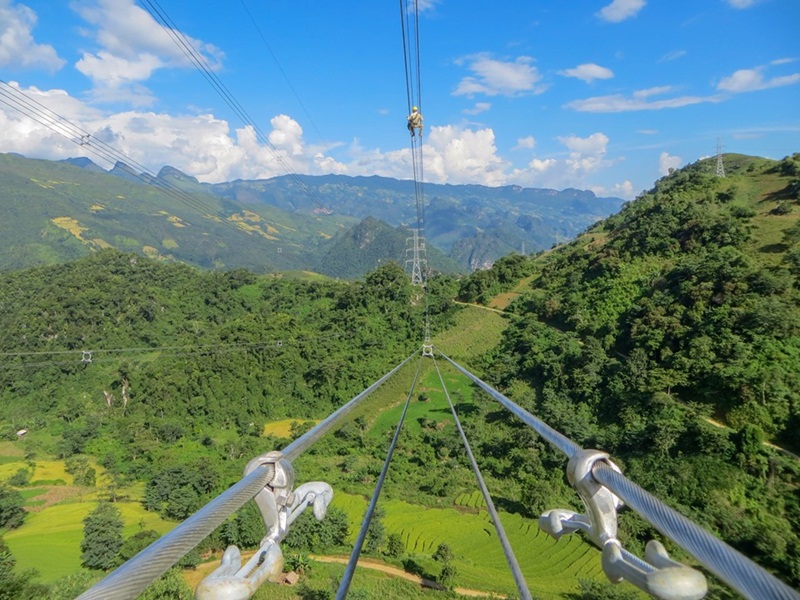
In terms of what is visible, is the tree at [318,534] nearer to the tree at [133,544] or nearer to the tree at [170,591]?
the tree at [133,544]

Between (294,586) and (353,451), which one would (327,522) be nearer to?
(294,586)

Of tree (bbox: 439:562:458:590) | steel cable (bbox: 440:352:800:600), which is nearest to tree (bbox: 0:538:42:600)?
tree (bbox: 439:562:458:590)

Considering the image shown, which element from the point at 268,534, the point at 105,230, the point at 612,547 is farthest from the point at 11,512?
the point at 105,230

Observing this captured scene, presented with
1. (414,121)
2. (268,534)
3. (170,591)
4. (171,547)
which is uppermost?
(414,121)

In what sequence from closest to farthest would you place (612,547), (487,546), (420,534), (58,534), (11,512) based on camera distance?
(612,547)
(487,546)
(420,534)
(58,534)
(11,512)

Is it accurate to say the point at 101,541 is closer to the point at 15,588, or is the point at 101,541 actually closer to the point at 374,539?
the point at 15,588

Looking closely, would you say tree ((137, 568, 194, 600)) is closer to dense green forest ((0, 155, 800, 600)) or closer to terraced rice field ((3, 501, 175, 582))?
dense green forest ((0, 155, 800, 600))

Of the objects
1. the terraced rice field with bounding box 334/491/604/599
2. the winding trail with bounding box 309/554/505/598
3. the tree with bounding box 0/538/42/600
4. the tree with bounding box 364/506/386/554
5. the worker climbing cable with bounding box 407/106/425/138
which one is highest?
the worker climbing cable with bounding box 407/106/425/138
